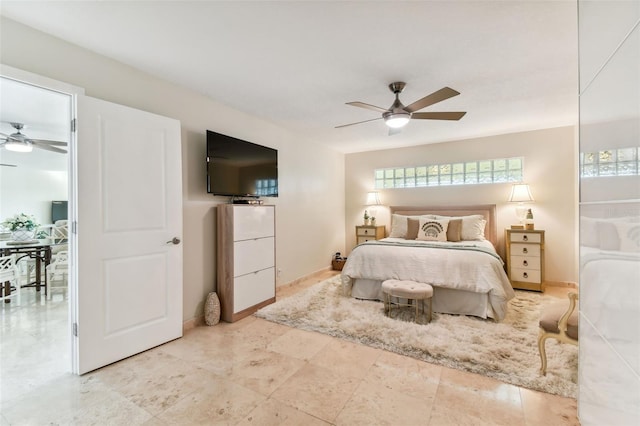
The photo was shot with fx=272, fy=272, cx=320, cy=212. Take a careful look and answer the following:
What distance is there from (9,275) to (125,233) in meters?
2.86

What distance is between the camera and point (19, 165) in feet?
20.2

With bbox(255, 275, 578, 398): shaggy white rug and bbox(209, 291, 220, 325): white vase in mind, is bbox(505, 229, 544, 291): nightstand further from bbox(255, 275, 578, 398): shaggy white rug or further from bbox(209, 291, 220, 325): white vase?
bbox(209, 291, 220, 325): white vase

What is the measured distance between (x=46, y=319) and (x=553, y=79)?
5.95m

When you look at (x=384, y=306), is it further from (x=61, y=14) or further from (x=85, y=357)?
(x=61, y=14)

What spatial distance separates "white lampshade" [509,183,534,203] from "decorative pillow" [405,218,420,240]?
1533 millimetres

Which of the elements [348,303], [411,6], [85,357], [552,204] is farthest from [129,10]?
[552,204]

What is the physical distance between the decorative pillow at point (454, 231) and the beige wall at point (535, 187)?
821mm

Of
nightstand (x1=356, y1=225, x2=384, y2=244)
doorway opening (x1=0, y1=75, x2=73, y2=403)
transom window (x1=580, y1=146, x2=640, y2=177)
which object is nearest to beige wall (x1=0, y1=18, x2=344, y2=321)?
doorway opening (x1=0, y1=75, x2=73, y2=403)

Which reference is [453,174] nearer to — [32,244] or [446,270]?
[446,270]

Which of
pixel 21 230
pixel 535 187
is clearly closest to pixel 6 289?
pixel 21 230

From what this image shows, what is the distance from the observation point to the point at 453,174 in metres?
5.04

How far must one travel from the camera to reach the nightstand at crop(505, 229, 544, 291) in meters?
3.99

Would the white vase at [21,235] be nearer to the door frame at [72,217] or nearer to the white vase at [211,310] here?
the door frame at [72,217]

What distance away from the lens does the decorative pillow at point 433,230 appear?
4.27m
